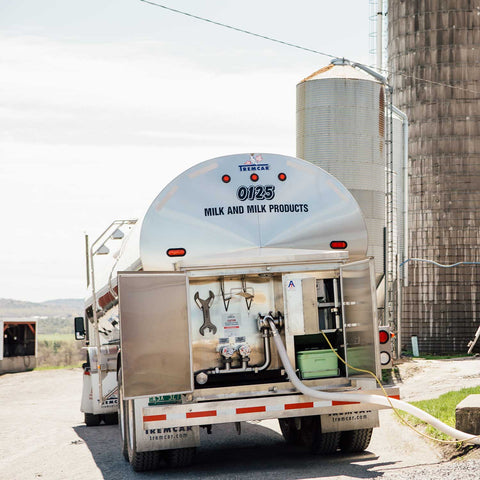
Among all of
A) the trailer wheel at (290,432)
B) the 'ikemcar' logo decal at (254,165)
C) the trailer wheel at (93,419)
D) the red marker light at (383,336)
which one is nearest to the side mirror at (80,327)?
the trailer wheel at (93,419)

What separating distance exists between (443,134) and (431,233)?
3.51m

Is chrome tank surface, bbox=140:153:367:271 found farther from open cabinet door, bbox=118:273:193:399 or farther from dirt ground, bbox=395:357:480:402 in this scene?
dirt ground, bbox=395:357:480:402

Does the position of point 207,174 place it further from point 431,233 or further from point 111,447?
point 431,233

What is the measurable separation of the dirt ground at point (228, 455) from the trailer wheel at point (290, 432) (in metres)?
0.13

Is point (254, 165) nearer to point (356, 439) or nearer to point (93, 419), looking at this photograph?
point (356, 439)

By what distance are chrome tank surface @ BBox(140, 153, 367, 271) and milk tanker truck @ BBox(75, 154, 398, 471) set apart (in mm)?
12

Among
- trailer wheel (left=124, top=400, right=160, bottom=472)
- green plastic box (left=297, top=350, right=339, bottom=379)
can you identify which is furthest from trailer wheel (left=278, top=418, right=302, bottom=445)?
trailer wheel (left=124, top=400, right=160, bottom=472)

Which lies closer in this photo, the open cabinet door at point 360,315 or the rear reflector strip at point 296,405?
the rear reflector strip at point 296,405

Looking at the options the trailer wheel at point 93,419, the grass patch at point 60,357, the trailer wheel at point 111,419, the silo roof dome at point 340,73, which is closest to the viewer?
the trailer wheel at point 93,419

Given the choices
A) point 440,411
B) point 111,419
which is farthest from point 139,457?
point 111,419

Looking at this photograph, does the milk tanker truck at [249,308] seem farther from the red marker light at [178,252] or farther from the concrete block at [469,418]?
the concrete block at [469,418]

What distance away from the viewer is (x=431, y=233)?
31359mm

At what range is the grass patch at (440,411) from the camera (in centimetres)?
1158

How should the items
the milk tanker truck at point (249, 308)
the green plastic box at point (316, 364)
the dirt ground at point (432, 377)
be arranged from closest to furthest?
the milk tanker truck at point (249, 308), the green plastic box at point (316, 364), the dirt ground at point (432, 377)
